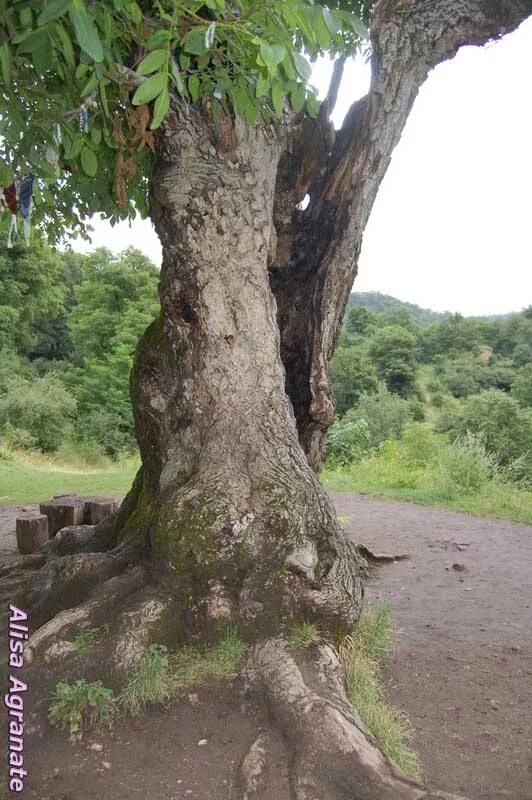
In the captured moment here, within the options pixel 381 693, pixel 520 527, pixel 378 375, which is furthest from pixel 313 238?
pixel 378 375

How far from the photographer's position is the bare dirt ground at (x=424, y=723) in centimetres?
257

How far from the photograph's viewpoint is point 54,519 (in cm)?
679

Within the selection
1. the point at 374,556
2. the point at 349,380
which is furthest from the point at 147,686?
the point at 349,380

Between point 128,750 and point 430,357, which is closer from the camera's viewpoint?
point 128,750

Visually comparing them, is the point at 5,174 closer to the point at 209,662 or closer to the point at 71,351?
the point at 209,662

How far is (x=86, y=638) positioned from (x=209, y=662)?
0.65m

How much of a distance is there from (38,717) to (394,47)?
4785mm

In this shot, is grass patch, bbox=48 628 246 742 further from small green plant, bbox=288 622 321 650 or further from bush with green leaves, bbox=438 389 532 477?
bush with green leaves, bbox=438 389 532 477

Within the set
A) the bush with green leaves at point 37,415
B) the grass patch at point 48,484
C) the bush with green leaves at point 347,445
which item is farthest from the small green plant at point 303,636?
the bush with green leaves at point 37,415

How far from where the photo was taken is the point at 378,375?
43.5m

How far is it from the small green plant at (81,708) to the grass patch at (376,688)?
47.8 inches

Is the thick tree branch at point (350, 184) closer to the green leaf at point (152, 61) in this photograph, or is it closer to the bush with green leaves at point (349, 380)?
the green leaf at point (152, 61)

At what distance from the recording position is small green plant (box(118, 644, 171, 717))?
9.59 ft

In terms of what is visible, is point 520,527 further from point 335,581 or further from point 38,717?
point 38,717
